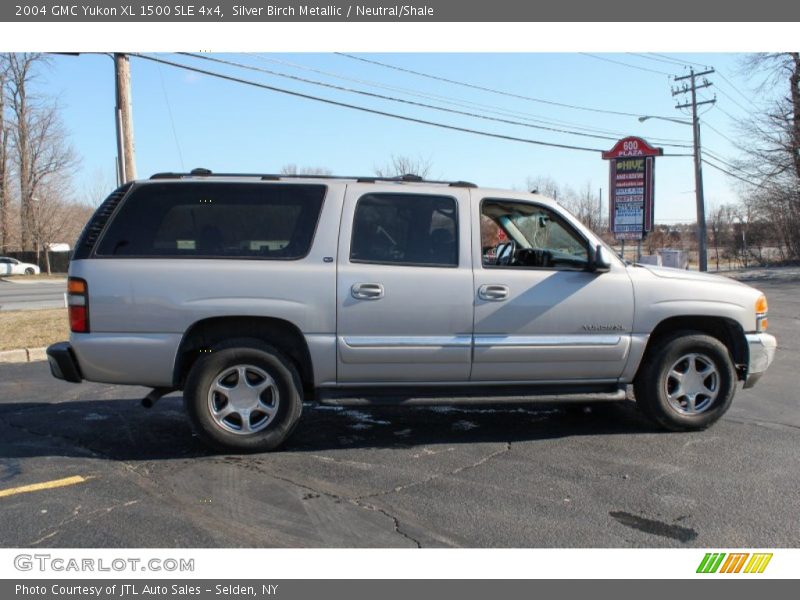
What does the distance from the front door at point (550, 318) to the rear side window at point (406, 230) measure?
0.77 feet

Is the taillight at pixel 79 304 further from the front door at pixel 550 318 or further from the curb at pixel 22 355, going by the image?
the curb at pixel 22 355

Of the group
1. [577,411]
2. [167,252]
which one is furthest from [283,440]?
[577,411]

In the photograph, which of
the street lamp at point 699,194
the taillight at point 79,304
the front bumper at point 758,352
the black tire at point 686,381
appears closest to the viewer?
the taillight at point 79,304

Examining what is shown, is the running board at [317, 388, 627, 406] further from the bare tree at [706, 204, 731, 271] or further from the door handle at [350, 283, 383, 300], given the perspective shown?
the bare tree at [706, 204, 731, 271]

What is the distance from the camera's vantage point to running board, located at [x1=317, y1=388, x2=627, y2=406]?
4719mm

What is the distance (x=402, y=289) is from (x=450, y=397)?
3.18 ft

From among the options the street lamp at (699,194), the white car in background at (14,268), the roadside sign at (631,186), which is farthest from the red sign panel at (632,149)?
the white car in background at (14,268)

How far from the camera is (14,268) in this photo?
1978 inches

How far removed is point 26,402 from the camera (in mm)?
6348

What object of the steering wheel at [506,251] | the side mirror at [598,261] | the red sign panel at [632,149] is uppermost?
the red sign panel at [632,149]

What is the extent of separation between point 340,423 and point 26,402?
3405 mm

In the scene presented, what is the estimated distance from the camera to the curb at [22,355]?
880cm

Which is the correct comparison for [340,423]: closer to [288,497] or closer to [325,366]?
[325,366]

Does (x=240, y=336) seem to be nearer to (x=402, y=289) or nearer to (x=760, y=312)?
(x=402, y=289)
